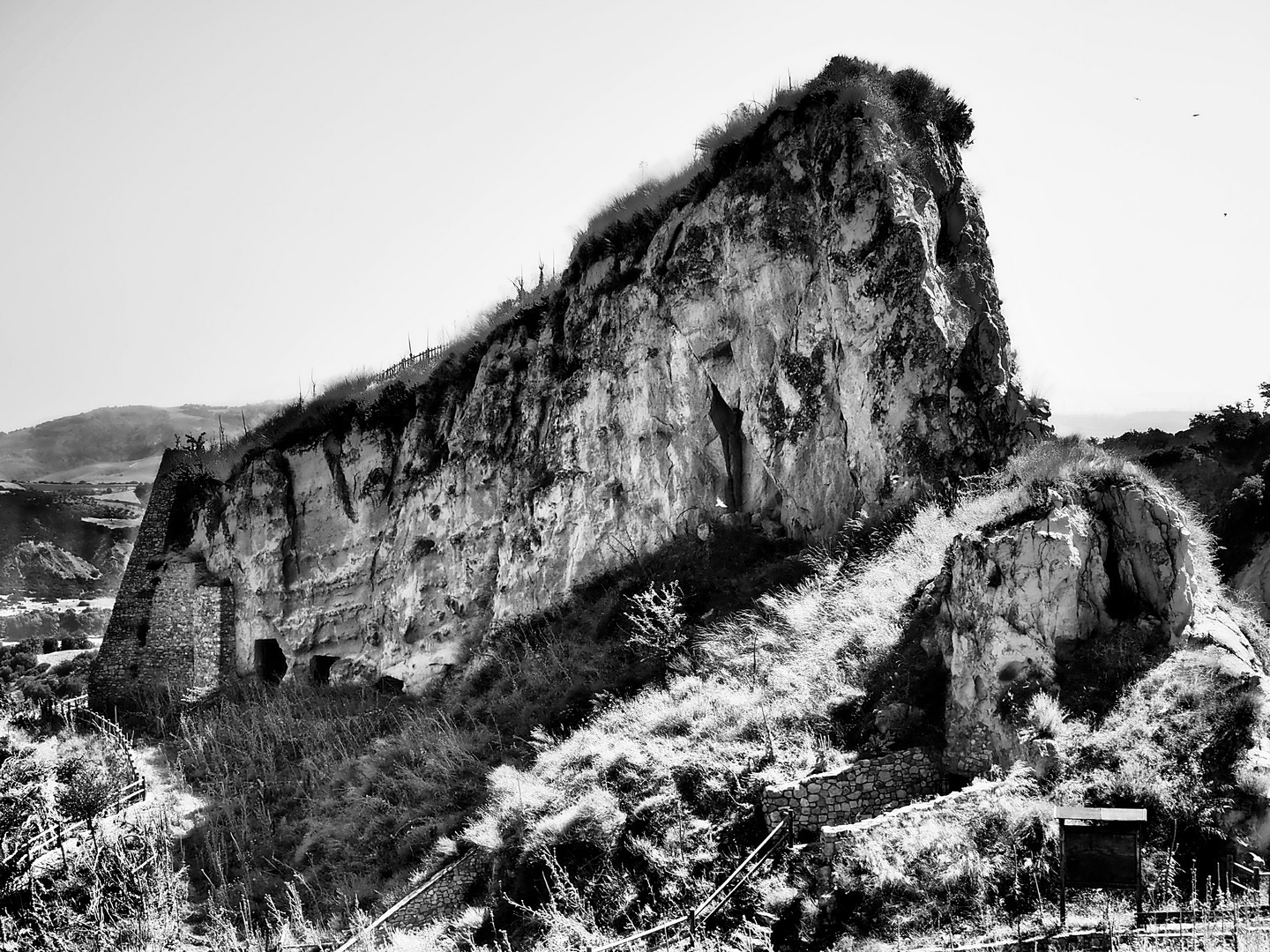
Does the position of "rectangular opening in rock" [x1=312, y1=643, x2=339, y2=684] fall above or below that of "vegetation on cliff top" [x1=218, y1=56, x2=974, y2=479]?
below

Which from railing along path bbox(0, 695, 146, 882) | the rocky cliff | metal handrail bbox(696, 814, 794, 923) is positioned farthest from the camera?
railing along path bbox(0, 695, 146, 882)

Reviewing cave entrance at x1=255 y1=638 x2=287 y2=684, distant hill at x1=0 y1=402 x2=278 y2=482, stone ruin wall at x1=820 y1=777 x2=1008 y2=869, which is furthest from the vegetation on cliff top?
distant hill at x1=0 y1=402 x2=278 y2=482

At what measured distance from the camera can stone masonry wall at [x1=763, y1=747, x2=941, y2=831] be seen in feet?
41.4

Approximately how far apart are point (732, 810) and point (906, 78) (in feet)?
48.4

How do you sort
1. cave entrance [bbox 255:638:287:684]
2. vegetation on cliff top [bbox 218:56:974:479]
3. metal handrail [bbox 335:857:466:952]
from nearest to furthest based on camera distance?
metal handrail [bbox 335:857:466:952]
vegetation on cliff top [bbox 218:56:974:479]
cave entrance [bbox 255:638:287:684]

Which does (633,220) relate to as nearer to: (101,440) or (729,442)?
(729,442)

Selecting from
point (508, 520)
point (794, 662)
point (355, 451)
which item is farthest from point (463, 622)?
point (794, 662)

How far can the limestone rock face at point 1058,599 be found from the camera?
12617 millimetres

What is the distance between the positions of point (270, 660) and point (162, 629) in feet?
9.21

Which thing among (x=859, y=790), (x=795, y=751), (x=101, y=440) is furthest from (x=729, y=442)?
(x=101, y=440)

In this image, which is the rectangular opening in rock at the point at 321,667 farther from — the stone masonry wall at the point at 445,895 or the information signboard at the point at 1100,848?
the information signboard at the point at 1100,848

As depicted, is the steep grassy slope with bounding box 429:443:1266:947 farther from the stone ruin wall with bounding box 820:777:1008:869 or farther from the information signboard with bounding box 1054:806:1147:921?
the information signboard with bounding box 1054:806:1147:921

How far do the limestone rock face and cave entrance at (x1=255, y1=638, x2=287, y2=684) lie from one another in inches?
778

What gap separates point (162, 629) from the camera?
28266 mm
